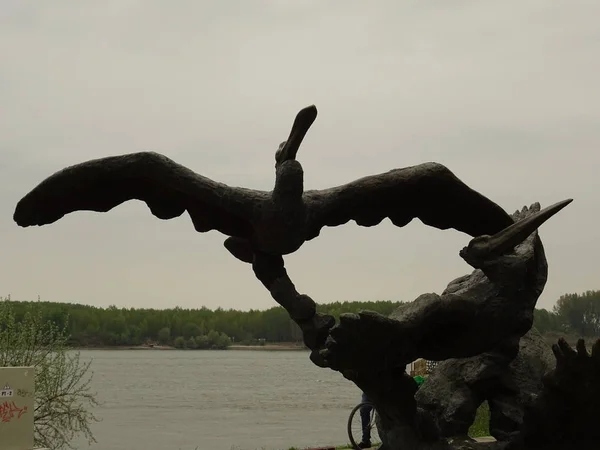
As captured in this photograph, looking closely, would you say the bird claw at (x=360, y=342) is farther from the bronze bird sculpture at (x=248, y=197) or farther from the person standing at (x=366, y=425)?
the person standing at (x=366, y=425)

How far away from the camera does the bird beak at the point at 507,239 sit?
433 cm

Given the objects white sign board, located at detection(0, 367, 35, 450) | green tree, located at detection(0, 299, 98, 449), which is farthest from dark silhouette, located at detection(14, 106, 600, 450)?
green tree, located at detection(0, 299, 98, 449)

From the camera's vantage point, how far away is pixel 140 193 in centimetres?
397

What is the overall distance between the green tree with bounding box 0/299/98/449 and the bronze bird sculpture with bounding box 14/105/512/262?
9098 millimetres

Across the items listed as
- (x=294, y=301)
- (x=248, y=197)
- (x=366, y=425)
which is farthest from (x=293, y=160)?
(x=366, y=425)

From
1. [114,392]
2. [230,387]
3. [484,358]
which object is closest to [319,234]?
[484,358]

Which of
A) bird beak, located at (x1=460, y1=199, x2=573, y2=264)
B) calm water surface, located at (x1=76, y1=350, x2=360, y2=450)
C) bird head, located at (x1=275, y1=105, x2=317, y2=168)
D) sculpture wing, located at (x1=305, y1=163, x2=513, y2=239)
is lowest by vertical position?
calm water surface, located at (x1=76, y1=350, x2=360, y2=450)

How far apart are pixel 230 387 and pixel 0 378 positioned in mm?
26054

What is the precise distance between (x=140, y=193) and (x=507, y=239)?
1.88 m

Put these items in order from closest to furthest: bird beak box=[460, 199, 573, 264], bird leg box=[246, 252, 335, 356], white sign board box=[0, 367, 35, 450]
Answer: bird leg box=[246, 252, 335, 356] → bird beak box=[460, 199, 573, 264] → white sign board box=[0, 367, 35, 450]

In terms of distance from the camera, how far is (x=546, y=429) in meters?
4.06

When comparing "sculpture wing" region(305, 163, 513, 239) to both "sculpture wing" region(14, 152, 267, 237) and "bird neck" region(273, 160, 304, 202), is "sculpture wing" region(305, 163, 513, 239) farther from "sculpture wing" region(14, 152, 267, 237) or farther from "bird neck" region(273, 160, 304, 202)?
"sculpture wing" region(14, 152, 267, 237)

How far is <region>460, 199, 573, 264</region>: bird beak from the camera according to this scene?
4332 mm

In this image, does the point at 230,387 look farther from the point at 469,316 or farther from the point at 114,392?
the point at 469,316
